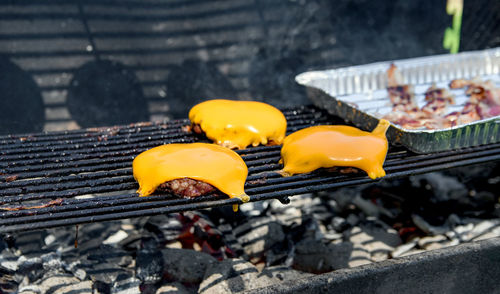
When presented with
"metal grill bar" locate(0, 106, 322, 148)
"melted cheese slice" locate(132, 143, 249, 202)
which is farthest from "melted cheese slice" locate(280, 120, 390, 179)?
"metal grill bar" locate(0, 106, 322, 148)

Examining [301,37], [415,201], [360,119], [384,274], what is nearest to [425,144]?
[360,119]

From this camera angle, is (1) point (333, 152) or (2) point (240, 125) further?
(2) point (240, 125)

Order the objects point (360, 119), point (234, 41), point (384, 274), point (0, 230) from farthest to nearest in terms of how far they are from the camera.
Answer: point (234, 41) < point (360, 119) < point (384, 274) < point (0, 230)

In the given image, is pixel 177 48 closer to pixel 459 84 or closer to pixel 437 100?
pixel 437 100

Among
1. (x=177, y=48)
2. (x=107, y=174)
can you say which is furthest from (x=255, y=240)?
(x=177, y=48)

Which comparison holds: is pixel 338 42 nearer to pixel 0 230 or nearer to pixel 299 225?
pixel 299 225
